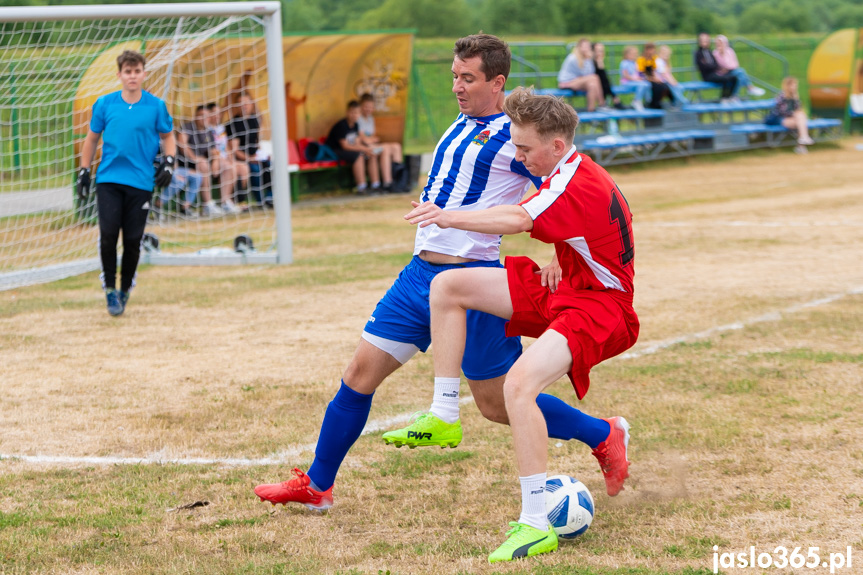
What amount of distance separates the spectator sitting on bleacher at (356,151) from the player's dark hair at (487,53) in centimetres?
1284

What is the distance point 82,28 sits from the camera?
10.3m

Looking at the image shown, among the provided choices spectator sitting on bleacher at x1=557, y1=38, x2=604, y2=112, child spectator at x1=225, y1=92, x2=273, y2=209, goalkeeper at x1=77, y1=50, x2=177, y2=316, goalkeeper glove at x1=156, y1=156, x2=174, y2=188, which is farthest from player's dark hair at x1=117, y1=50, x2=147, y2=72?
spectator sitting on bleacher at x1=557, y1=38, x2=604, y2=112

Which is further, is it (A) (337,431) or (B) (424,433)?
(A) (337,431)

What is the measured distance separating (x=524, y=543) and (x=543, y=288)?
979 mm

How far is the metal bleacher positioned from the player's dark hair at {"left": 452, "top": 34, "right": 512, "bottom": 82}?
48.1 ft

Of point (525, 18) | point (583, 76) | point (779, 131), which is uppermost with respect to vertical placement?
point (525, 18)

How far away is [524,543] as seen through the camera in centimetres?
351

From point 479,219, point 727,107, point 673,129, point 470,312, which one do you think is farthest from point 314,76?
point 479,219

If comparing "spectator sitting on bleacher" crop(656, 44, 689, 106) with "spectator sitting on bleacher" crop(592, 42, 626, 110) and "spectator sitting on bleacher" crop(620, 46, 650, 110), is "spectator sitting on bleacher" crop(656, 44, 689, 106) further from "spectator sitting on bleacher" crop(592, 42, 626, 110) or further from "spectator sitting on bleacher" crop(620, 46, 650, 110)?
"spectator sitting on bleacher" crop(592, 42, 626, 110)

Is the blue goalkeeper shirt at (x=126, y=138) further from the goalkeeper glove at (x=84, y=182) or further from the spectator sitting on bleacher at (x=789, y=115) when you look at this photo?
the spectator sitting on bleacher at (x=789, y=115)

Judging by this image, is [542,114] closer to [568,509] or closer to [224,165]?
[568,509]

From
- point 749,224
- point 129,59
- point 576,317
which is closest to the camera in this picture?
point 576,317

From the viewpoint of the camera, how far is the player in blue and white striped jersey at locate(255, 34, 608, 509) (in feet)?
13.1

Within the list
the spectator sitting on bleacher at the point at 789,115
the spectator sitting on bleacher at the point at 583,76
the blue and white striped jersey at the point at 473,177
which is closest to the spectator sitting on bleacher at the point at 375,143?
the spectator sitting on bleacher at the point at 583,76
